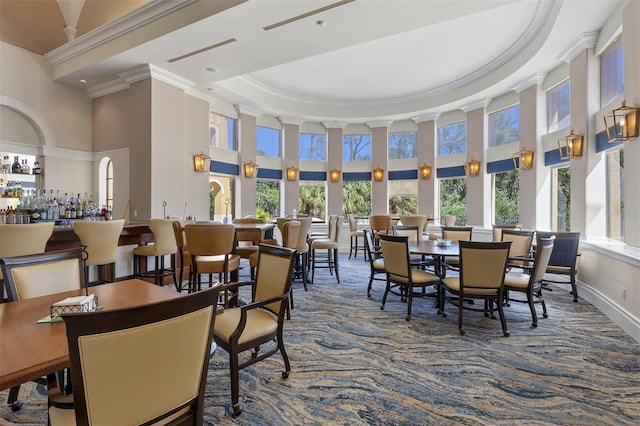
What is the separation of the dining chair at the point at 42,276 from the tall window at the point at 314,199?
7916mm

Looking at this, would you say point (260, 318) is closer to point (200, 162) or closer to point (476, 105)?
point (200, 162)

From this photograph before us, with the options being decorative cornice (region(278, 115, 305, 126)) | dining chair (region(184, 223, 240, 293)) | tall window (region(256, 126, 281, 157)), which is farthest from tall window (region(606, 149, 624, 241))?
tall window (region(256, 126, 281, 157))

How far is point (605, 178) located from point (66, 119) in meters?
9.82

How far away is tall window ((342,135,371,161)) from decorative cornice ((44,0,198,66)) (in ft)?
20.5

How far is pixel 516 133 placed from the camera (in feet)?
24.1

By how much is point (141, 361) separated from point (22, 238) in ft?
9.35

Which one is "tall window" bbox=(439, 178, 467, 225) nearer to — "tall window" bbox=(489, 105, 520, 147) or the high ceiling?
"tall window" bbox=(489, 105, 520, 147)

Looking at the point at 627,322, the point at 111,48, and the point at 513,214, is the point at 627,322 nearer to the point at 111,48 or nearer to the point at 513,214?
the point at 513,214

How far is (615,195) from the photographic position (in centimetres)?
468

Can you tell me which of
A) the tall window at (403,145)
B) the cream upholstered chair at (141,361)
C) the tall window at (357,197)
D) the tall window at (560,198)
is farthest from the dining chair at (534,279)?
the tall window at (357,197)

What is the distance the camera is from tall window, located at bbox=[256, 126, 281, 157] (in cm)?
925

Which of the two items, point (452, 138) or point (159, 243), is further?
point (452, 138)

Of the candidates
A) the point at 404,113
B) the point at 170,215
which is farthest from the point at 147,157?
the point at 404,113

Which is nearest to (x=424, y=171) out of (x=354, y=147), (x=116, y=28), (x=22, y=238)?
(x=354, y=147)
